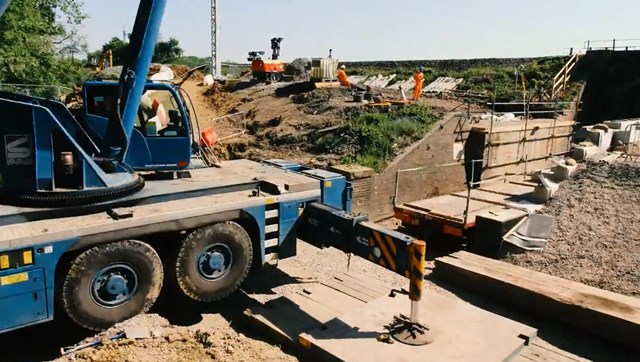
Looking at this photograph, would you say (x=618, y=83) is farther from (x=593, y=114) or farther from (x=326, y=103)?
(x=326, y=103)

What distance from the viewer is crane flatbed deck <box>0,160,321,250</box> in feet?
19.1

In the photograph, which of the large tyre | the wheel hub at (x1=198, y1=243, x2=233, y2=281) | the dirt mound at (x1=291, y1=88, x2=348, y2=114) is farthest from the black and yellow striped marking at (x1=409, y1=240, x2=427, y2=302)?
the dirt mound at (x1=291, y1=88, x2=348, y2=114)

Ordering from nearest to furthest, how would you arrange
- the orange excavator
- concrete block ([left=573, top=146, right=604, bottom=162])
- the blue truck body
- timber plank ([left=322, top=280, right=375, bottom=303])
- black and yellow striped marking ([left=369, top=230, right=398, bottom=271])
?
the blue truck body
black and yellow striped marking ([left=369, top=230, right=398, bottom=271])
timber plank ([left=322, top=280, right=375, bottom=303])
concrete block ([left=573, top=146, right=604, bottom=162])
the orange excavator

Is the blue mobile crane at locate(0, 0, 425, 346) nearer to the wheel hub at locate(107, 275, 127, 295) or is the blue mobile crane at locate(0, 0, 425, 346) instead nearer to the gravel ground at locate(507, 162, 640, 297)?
the wheel hub at locate(107, 275, 127, 295)

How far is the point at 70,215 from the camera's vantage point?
6.27 meters

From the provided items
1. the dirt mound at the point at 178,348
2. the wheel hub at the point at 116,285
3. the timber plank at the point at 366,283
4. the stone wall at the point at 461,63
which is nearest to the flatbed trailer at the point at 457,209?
the timber plank at the point at 366,283

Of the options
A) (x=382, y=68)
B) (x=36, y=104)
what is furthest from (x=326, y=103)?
(x=382, y=68)

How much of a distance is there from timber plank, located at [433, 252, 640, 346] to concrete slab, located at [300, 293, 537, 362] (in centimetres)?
165

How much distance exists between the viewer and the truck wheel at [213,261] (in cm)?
692

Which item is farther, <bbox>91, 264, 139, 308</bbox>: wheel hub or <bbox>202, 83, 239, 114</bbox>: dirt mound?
<bbox>202, 83, 239, 114</bbox>: dirt mound

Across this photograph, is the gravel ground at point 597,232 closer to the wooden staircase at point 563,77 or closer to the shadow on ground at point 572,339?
the shadow on ground at point 572,339

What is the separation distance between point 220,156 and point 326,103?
4206mm

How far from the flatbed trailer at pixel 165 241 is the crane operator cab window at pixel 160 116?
0.66 meters

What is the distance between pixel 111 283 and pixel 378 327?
3.17 meters
